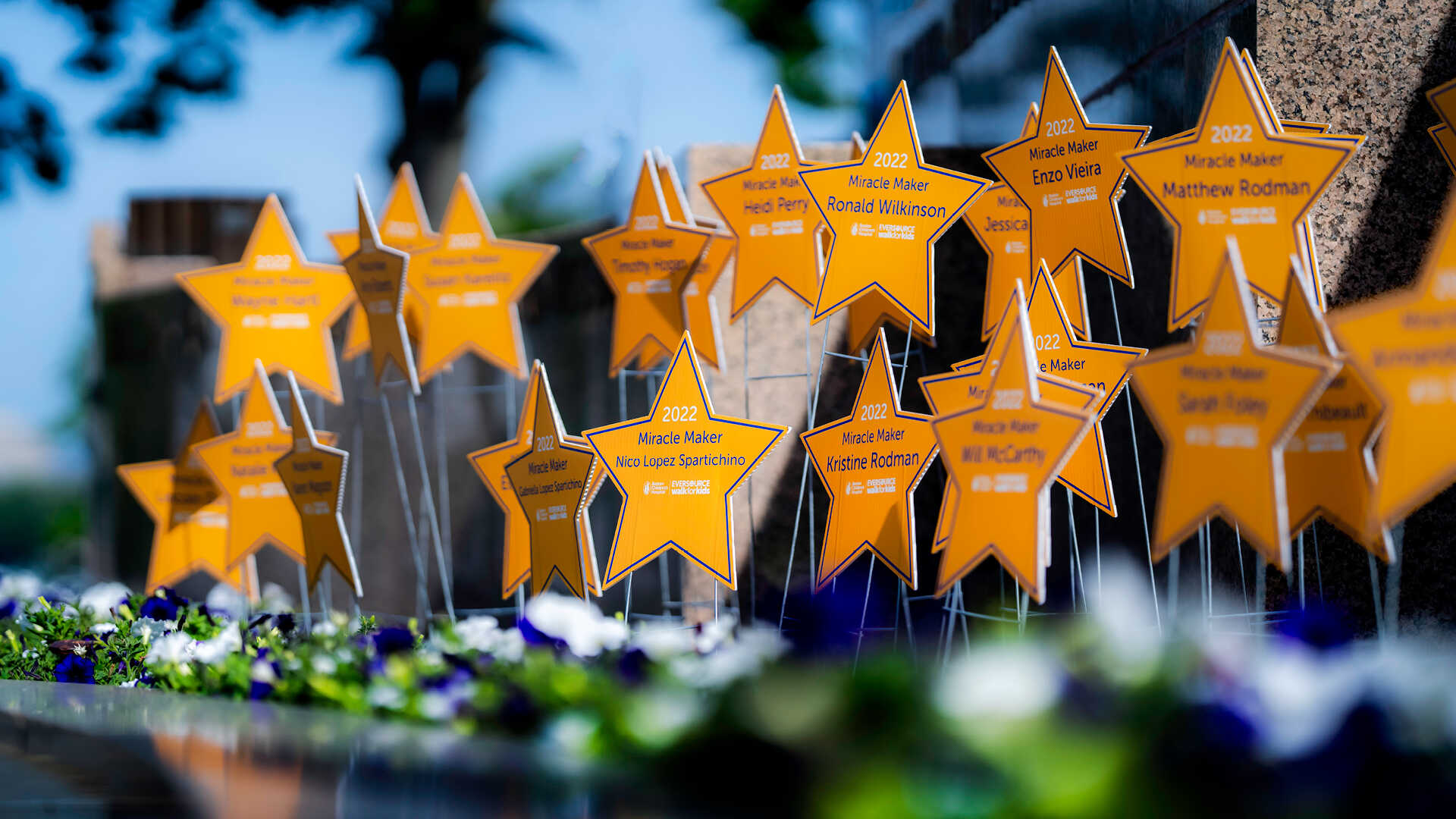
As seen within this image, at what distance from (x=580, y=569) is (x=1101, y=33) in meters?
3.02

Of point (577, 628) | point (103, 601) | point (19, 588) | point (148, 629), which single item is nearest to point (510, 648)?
point (577, 628)

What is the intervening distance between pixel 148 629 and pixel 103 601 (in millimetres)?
645

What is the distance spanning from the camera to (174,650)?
11.5 ft

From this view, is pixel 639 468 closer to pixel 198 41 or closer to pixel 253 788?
pixel 253 788

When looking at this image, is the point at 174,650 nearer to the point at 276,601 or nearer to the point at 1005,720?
the point at 276,601

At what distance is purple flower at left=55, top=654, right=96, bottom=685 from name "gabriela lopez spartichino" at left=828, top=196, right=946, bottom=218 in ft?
9.80

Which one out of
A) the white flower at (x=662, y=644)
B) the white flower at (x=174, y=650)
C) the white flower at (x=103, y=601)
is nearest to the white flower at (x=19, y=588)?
the white flower at (x=103, y=601)

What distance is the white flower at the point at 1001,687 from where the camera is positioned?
183cm

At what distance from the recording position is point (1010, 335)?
2988 mm

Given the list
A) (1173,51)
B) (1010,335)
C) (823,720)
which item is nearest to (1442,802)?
(823,720)

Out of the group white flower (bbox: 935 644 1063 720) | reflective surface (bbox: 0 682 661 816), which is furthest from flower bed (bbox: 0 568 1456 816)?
reflective surface (bbox: 0 682 661 816)

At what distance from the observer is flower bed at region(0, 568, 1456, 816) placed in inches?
65.1

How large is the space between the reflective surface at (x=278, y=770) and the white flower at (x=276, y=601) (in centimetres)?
261

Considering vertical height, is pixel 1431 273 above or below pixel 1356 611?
above
